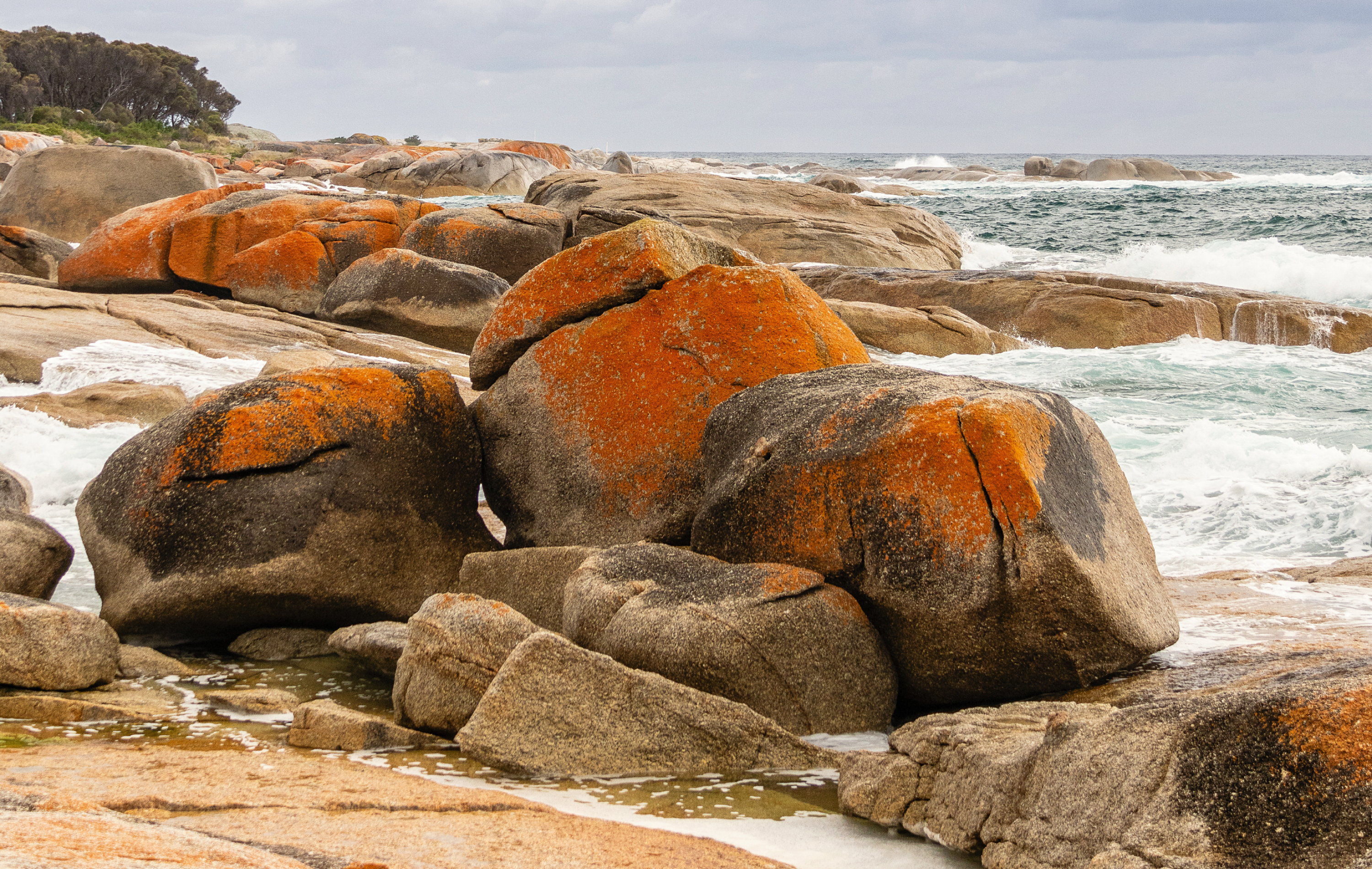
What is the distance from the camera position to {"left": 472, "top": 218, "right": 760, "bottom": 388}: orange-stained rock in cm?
684

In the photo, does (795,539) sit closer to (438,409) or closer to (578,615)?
(578,615)

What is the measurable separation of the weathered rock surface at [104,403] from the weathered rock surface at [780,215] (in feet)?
39.8

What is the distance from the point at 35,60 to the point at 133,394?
6176 centimetres

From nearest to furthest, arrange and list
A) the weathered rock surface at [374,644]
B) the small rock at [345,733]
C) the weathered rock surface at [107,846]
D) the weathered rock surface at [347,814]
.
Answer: the weathered rock surface at [107,846]
the weathered rock surface at [347,814]
the small rock at [345,733]
the weathered rock surface at [374,644]

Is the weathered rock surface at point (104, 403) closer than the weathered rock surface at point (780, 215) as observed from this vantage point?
Yes

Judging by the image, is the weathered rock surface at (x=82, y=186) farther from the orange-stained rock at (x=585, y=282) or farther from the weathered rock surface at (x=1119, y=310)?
the orange-stained rock at (x=585, y=282)

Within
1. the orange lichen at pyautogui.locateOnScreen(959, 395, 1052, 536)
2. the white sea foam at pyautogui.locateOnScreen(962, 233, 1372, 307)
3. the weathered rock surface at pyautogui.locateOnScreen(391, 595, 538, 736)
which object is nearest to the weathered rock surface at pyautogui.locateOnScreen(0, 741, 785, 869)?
the weathered rock surface at pyautogui.locateOnScreen(391, 595, 538, 736)

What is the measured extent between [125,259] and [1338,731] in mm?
16524

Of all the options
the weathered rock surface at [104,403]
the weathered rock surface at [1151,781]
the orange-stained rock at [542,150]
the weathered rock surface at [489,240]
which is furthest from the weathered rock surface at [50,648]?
the orange-stained rock at [542,150]

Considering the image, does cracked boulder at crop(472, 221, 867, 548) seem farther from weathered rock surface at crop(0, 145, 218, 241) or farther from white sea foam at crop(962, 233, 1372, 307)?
weathered rock surface at crop(0, 145, 218, 241)

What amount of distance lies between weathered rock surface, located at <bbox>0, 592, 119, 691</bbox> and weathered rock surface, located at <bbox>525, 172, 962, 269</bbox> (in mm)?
17000

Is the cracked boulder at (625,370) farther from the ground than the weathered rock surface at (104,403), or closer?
farther from the ground

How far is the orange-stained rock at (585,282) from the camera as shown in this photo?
22.5ft

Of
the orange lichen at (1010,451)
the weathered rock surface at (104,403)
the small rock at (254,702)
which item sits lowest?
the small rock at (254,702)
